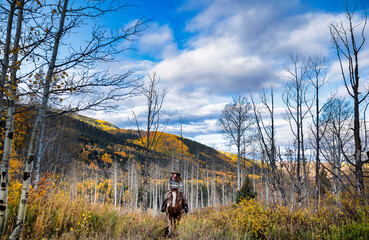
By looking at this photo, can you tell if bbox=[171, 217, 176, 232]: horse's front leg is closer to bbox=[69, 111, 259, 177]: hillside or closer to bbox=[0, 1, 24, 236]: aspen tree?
bbox=[69, 111, 259, 177]: hillside

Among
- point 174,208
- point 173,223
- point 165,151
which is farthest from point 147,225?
point 165,151

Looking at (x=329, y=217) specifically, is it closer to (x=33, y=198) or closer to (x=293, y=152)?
(x=293, y=152)

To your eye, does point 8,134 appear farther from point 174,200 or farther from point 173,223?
point 173,223

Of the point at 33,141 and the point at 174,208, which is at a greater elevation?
the point at 33,141

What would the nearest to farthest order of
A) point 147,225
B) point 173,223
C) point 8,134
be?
1. point 8,134
2. point 147,225
3. point 173,223

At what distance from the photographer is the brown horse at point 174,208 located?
6.80 metres

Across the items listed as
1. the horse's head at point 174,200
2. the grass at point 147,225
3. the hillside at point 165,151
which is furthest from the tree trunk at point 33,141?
the horse's head at point 174,200

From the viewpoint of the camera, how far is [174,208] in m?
6.80

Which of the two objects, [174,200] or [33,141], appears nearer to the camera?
[33,141]

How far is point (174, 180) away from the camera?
696 cm

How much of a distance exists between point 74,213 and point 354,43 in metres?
8.03

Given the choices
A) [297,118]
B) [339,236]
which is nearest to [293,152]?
[297,118]

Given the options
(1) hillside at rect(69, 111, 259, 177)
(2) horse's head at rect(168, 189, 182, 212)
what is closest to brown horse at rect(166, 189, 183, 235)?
(2) horse's head at rect(168, 189, 182, 212)

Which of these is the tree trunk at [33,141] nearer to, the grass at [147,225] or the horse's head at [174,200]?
the grass at [147,225]
